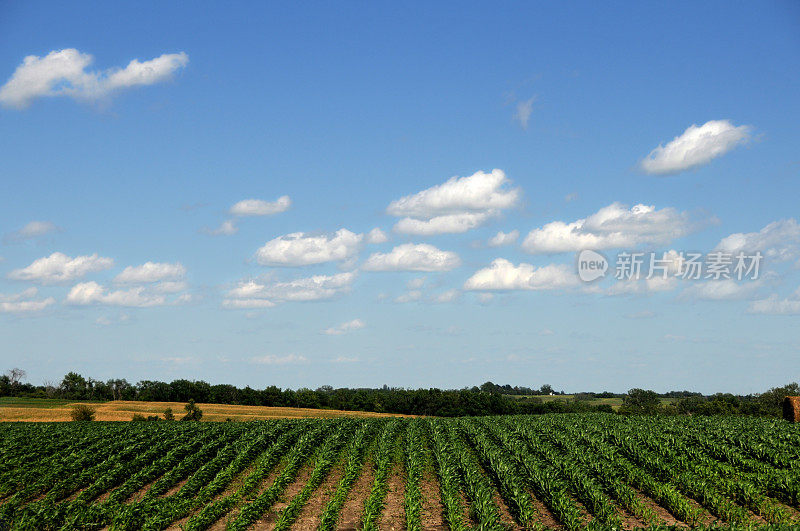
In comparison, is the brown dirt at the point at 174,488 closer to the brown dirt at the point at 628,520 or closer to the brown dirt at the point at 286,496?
the brown dirt at the point at 286,496

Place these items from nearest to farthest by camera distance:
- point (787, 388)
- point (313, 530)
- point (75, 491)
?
point (313, 530) < point (75, 491) < point (787, 388)

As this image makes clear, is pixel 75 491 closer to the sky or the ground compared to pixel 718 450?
closer to the ground

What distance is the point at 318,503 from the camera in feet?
80.8

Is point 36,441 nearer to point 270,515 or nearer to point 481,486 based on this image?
point 270,515

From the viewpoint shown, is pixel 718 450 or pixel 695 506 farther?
pixel 718 450

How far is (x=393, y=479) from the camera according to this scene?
1117 inches

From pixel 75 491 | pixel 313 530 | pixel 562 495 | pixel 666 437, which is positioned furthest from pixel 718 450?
pixel 75 491

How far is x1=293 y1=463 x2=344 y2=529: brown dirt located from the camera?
21.9 m

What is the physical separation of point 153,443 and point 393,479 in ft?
54.4

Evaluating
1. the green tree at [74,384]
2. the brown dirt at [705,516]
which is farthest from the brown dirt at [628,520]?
the green tree at [74,384]

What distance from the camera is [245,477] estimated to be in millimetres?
29188

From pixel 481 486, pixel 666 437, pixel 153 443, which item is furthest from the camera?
pixel 153 443

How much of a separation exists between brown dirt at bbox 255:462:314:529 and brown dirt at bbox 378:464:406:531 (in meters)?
3.99

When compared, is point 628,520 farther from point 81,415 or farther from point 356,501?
point 81,415
